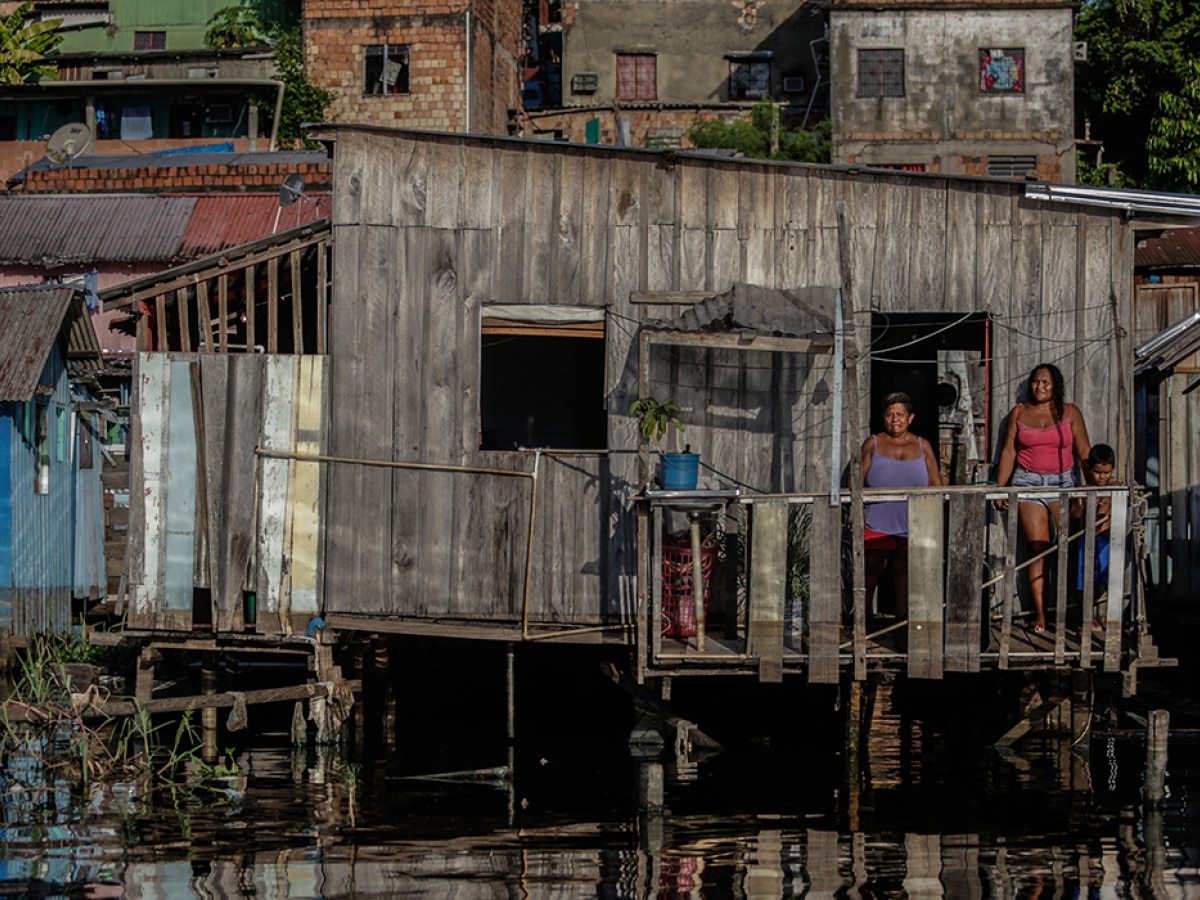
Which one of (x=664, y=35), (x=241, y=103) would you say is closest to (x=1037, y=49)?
(x=664, y=35)

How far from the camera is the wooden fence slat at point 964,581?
11.8 m

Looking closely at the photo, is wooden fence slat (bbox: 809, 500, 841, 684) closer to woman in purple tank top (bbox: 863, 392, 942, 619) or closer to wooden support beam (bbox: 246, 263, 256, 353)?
woman in purple tank top (bbox: 863, 392, 942, 619)

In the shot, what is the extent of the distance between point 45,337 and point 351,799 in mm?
7067

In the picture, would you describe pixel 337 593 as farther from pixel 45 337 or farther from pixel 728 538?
pixel 45 337

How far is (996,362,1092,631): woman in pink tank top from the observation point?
12688 millimetres

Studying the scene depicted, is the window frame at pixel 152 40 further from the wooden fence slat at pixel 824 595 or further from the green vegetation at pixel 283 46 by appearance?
the wooden fence slat at pixel 824 595

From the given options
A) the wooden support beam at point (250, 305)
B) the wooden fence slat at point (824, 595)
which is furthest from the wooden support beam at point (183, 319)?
the wooden fence slat at point (824, 595)

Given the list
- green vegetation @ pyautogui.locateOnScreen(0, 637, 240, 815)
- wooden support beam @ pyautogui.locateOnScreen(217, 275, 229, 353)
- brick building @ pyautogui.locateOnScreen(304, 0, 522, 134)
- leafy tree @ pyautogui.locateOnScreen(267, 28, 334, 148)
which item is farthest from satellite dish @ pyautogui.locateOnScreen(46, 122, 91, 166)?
green vegetation @ pyautogui.locateOnScreen(0, 637, 240, 815)

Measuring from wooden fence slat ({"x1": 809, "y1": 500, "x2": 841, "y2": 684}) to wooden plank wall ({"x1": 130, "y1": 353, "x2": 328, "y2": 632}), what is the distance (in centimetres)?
425

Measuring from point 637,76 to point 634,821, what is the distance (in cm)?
3209

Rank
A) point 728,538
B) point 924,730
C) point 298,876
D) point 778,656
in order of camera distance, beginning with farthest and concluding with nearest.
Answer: point 924,730
point 728,538
point 778,656
point 298,876

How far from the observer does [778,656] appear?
38.2ft

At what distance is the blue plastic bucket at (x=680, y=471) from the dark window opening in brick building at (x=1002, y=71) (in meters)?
26.4

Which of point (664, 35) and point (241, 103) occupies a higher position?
point (664, 35)
